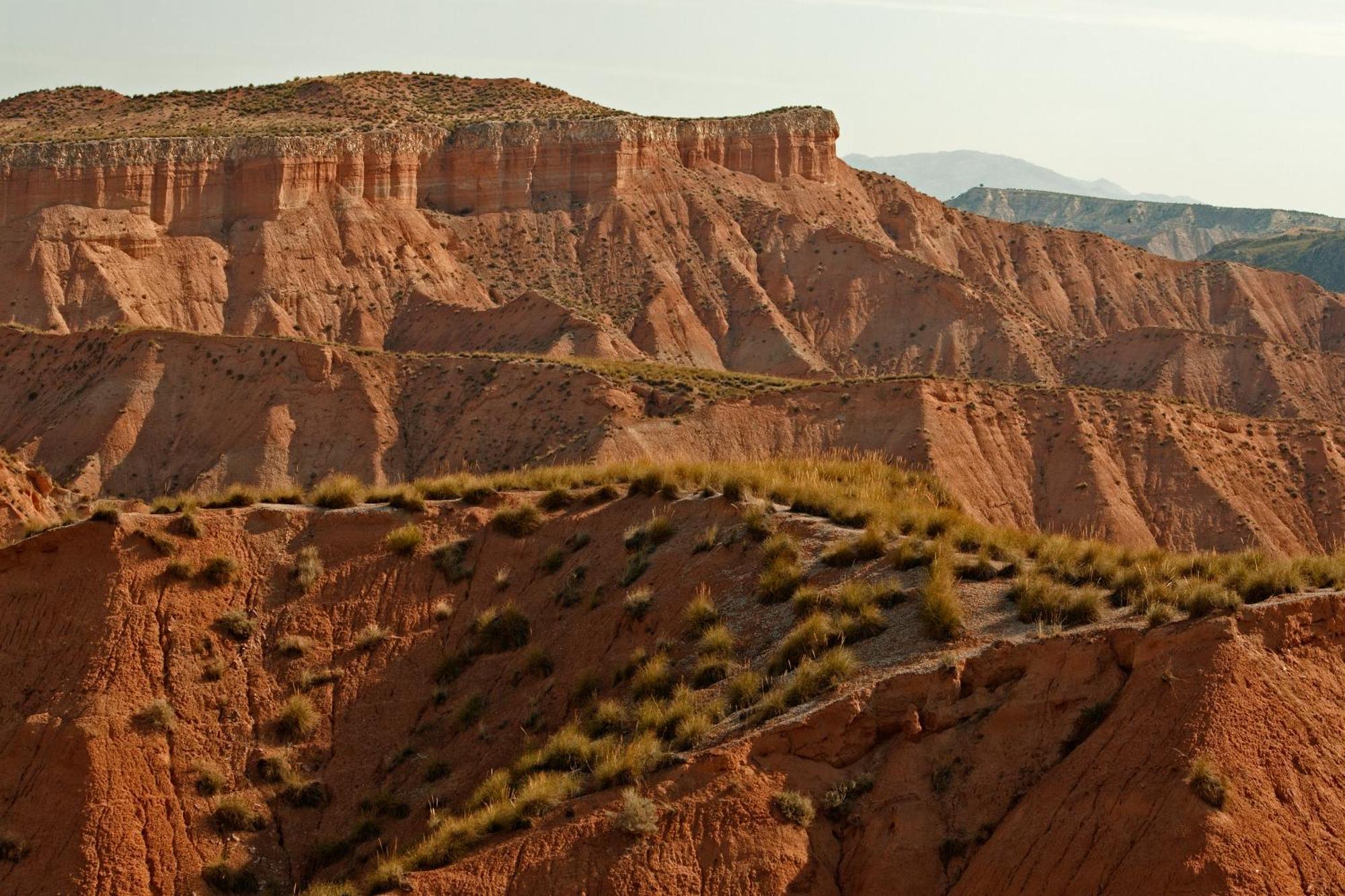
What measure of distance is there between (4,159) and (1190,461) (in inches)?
2199

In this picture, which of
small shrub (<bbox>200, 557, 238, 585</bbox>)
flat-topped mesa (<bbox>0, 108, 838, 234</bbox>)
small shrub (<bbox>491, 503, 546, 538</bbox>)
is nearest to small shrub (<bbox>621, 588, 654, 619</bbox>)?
small shrub (<bbox>491, 503, 546, 538</bbox>)

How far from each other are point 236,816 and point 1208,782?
11.4m

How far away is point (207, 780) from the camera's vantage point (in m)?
20.8

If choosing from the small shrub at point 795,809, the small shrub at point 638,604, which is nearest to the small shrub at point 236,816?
the small shrub at point 638,604

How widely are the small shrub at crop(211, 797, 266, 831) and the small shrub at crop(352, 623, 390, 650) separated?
123 inches

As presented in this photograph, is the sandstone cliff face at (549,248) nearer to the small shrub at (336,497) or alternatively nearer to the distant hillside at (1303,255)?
the small shrub at (336,497)

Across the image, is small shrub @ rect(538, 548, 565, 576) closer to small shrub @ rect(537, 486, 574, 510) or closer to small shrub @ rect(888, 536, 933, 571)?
small shrub @ rect(537, 486, 574, 510)

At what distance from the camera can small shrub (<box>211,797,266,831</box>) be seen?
20453 millimetres

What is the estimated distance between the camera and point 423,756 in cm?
2130

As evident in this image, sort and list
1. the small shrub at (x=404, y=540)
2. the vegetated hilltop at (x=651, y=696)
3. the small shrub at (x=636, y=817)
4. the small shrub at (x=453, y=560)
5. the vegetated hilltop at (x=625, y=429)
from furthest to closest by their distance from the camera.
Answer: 1. the vegetated hilltop at (x=625, y=429)
2. the small shrub at (x=404, y=540)
3. the small shrub at (x=453, y=560)
4. the small shrub at (x=636, y=817)
5. the vegetated hilltop at (x=651, y=696)

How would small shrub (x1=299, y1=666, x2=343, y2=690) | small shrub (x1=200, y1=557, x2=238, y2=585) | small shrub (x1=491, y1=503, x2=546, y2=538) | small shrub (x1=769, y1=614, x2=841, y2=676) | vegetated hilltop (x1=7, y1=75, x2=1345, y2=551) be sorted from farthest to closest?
1. vegetated hilltop (x1=7, y1=75, x2=1345, y2=551)
2. small shrub (x1=491, y1=503, x2=546, y2=538)
3. small shrub (x1=200, y1=557, x2=238, y2=585)
4. small shrub (x1=299, y1=666, x2=343, y2=690)
5. small shrub (x1=769, y1=614, x2=841, y2=676)

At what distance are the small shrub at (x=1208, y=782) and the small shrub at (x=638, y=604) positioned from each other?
8.28 meters

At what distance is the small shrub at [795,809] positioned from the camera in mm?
16516

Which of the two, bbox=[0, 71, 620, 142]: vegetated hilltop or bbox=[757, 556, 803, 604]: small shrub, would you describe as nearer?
bbox=[757, 556, 803, 604]: small shrub
